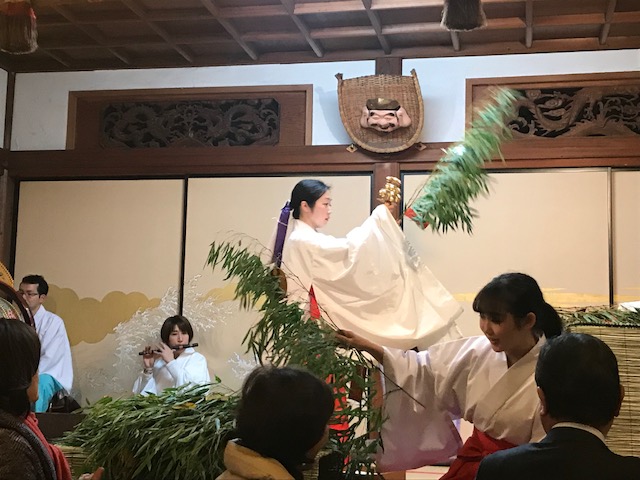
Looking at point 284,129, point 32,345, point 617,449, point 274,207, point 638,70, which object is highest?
point 638,70

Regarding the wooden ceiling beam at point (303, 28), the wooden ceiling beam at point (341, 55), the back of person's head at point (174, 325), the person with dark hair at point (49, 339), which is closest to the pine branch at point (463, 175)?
the wooden ceiling beam at point (303, 28)

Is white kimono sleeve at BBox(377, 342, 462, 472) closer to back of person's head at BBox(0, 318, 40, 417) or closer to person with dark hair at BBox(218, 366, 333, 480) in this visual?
person with dark hair at BBox(218, 366, 333, 480)

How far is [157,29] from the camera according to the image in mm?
5891

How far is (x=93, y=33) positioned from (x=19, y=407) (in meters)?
4.60

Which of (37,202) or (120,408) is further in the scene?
(37,202)

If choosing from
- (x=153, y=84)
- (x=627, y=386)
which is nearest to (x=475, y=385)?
(x=627, y=386)

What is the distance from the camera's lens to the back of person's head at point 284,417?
5.51 ft

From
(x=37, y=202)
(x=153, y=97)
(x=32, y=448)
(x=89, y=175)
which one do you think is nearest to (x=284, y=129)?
(x=153, y=97)

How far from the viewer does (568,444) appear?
5.52 feet

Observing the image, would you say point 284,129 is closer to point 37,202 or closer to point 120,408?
point 37,202

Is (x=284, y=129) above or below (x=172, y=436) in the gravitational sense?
above

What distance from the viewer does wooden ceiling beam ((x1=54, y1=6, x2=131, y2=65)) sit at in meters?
5.62

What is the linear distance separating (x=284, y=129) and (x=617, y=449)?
14.2ft

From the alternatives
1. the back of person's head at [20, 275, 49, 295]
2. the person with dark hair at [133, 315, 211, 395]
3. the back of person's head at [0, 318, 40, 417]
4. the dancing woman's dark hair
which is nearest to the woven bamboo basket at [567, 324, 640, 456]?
the back of person's head at [0, 318, 40, 417]
